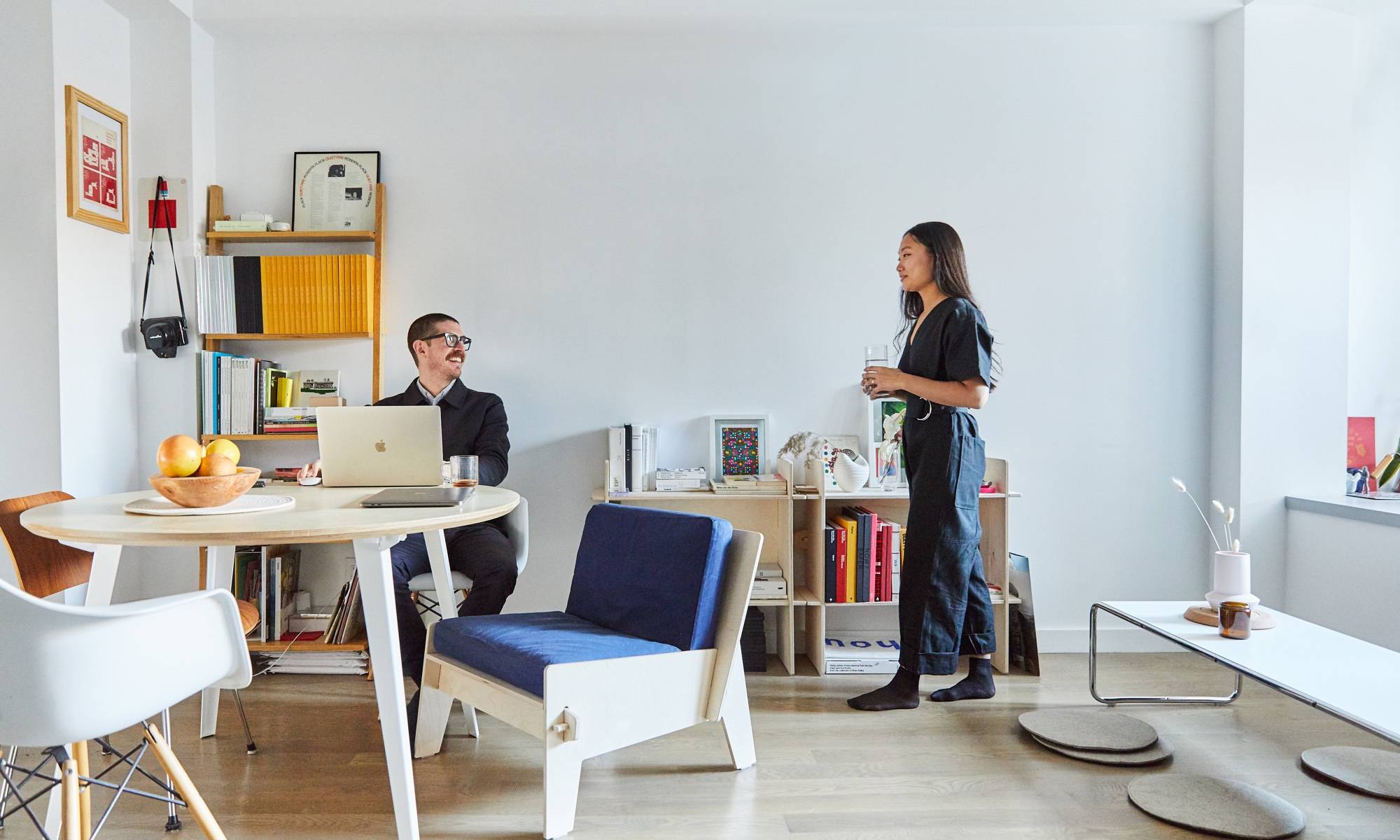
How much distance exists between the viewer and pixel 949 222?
3607 millimetres

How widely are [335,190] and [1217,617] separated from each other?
341 cm

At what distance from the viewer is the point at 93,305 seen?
10.2 ft

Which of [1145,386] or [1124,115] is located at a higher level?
[1124,115]

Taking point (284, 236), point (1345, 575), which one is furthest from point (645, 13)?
point (1345, 575)

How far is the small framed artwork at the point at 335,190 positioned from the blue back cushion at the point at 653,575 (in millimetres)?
1836

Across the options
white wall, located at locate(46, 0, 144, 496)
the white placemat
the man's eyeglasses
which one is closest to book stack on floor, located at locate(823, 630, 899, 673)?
the man's eyeglasses

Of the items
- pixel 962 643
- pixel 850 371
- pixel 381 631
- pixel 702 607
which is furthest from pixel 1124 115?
pixel 381 631

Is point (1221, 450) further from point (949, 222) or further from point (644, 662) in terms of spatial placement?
point (644, 662)

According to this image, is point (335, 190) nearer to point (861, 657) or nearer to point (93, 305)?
point (93, 305)

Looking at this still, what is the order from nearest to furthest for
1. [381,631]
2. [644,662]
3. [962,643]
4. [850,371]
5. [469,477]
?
[381,631], [644,662], [469,477], [962,643], [850,371]

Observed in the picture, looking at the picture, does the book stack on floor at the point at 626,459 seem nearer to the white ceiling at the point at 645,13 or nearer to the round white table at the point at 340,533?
the round white table at the point at 340,533

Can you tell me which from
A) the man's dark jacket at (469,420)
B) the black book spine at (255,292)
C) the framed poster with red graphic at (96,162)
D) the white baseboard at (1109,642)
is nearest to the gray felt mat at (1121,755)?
the white baseboard at (1109,642)

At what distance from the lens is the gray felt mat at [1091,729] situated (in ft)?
8.01

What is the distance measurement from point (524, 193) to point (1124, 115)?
8.15ft
